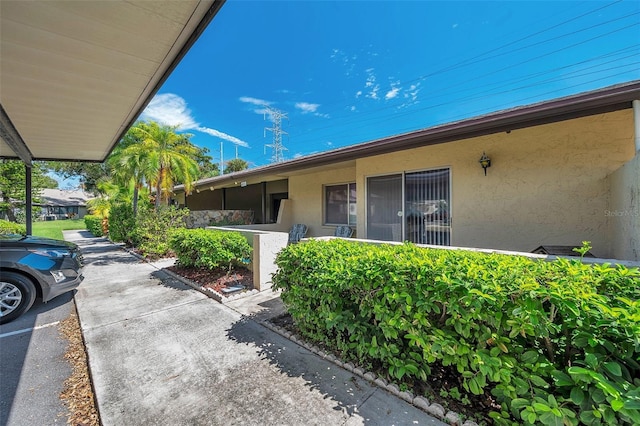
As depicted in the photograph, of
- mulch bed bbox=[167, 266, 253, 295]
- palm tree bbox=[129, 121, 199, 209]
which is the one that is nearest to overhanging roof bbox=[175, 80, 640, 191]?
mulch bed bbox=[167, 266, 253, 295]

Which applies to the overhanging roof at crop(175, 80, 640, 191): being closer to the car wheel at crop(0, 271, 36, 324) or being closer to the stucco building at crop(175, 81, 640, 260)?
the stucco building at crop(175, 81, 640, 260)

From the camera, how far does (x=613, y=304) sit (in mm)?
1719

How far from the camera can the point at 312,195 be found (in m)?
9.48

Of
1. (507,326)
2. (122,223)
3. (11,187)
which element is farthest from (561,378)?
(11,187)

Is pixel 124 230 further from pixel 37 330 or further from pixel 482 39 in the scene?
pixel 482 39

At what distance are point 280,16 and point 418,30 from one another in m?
5.74

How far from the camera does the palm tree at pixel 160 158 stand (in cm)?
952

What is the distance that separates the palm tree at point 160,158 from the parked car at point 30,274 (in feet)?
18.2

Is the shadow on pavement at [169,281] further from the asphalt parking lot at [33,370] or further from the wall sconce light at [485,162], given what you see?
the wall sconce light at [485,162]

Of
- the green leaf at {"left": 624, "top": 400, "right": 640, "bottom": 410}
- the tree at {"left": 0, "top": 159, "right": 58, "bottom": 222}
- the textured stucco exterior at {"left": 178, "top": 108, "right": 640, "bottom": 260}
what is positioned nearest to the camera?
the green leaf at {"left": 624, "top": 400, "right": 640, "bottom": 410}

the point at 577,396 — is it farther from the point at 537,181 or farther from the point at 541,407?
the point at 537,181

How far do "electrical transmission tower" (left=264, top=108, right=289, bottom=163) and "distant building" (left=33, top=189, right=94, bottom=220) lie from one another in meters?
28.0

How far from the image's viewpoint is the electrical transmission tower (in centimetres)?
3384

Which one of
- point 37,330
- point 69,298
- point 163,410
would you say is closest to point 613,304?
point 163,410
